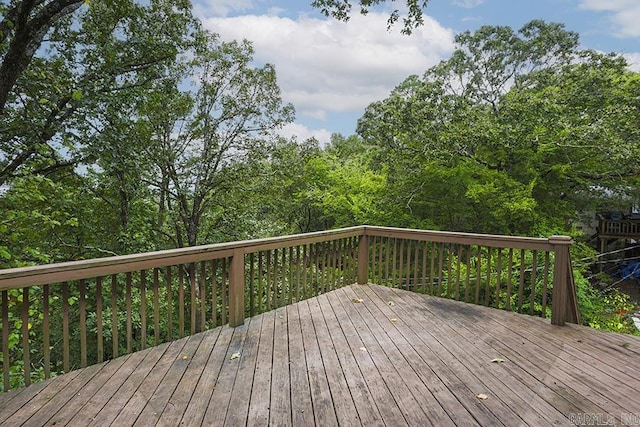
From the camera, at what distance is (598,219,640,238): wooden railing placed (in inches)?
559

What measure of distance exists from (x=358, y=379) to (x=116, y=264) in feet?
6.17

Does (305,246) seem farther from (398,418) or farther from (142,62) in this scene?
(142,62)

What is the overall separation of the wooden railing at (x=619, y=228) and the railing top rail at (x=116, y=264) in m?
16.4

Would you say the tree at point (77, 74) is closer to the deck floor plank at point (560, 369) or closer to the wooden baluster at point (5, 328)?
the wooden baluster at point (5, 328)

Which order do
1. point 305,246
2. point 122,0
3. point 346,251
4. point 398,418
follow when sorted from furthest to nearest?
point 122,0 < point 346,251 < point 305,246 < point 398,418

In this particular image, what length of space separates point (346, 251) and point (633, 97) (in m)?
8.14

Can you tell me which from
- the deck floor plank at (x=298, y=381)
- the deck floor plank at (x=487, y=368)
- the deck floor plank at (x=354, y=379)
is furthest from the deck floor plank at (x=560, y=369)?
the deck floor plank at (x=298, y=381)

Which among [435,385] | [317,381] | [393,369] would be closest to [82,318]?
[317,381]

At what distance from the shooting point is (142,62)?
570 cm

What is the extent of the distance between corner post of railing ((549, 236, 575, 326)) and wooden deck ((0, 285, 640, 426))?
0.45 ft

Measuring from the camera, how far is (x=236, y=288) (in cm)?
328

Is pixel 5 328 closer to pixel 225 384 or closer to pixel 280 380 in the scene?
pixel 225 384

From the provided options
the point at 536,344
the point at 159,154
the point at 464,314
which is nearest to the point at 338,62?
the point at 159,154

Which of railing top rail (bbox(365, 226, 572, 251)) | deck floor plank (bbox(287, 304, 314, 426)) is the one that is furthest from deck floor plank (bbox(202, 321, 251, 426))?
railing top rail (bbox(365, 226, 572, 251))
